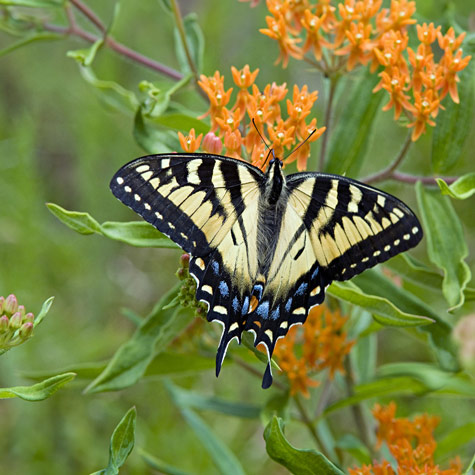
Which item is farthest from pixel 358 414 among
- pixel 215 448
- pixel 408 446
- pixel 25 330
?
pixel 25 330

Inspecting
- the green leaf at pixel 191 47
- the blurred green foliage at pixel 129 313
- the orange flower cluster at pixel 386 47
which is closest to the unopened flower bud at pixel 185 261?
the blurred green foliage at pixel 129 313

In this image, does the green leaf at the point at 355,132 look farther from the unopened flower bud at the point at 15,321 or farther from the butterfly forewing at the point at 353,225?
the unopened flower bud at the point at 15,321

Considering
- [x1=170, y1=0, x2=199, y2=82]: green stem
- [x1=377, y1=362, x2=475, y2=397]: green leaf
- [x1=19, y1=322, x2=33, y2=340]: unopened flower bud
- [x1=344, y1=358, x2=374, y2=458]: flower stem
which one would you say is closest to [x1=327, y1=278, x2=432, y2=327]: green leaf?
[x1=377, y1=362, x2=475, y2=397]: green leaf

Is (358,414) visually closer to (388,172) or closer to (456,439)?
(456,439)

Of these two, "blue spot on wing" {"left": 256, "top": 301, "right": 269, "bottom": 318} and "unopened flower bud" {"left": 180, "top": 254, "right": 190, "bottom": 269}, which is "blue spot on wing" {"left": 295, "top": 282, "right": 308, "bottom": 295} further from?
"unopened flower bud" {"left": 180, "top": 254, "right": 190, "bottom": 269}

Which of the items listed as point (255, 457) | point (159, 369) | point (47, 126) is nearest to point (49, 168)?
point (47, 126)

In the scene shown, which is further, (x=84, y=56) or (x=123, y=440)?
(x=84, y=56)
